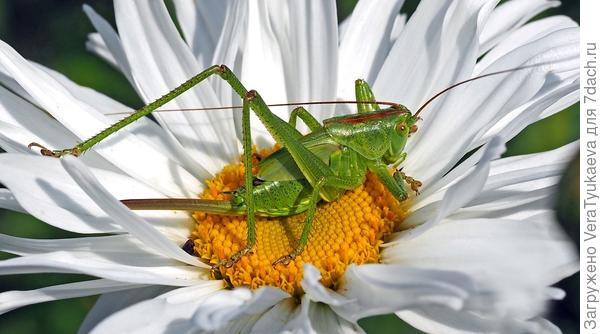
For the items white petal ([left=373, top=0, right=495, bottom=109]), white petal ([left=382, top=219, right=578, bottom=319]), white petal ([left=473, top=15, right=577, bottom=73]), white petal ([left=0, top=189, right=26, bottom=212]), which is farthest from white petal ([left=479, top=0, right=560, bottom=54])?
white petal ([left=0, top=189, right=26, bottom=212])

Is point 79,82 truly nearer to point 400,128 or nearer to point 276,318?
point 400,128

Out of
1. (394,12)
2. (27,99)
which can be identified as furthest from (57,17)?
(394,12)

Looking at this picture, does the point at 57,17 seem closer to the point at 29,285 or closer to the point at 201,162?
the point at 29,285

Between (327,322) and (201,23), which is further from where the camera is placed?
(201,23)

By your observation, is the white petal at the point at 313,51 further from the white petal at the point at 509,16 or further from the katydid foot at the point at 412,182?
the white petal at the point at 509,16

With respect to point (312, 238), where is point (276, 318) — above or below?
below

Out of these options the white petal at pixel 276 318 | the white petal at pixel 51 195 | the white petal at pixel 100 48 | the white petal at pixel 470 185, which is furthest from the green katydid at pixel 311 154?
the white petal at pixel 100 48

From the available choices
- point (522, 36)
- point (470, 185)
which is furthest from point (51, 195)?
point (522, 36)
